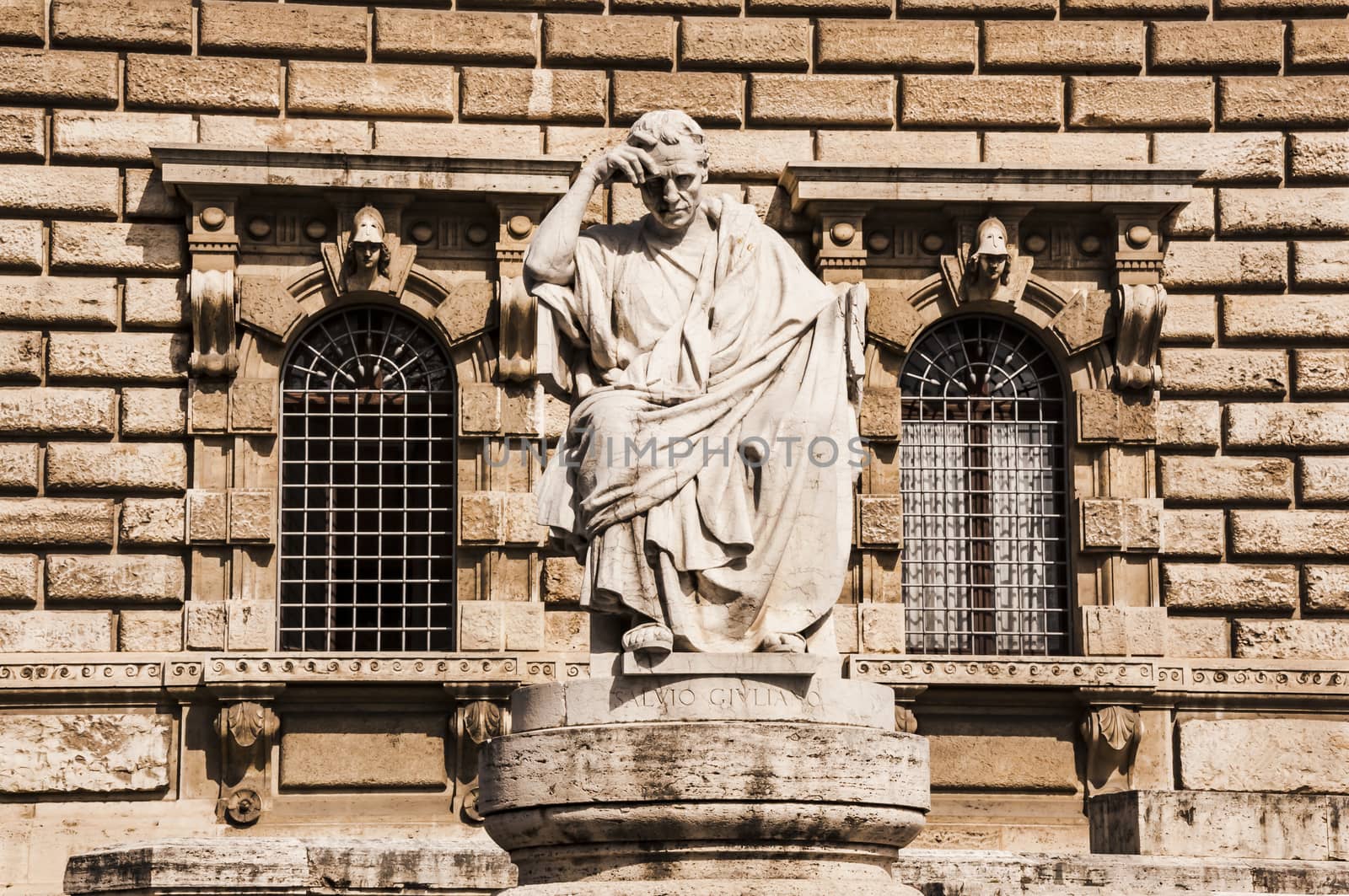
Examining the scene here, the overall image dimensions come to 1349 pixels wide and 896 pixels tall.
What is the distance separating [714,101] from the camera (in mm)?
18703

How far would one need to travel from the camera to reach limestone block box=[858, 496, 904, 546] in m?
18.3

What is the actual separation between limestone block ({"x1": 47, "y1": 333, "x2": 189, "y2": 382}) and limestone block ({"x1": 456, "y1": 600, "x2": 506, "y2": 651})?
8.48ft

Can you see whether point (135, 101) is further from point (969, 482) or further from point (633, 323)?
point (633, 323)

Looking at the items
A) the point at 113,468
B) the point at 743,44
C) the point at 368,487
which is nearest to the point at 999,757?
the point at 368,487

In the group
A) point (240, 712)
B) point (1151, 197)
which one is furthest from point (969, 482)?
point (240, 712)

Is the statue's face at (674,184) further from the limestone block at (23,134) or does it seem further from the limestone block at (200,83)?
the limestone block at (23,134)

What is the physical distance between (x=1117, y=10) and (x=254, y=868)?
9.95m

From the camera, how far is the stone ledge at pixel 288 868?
12156 millimetres

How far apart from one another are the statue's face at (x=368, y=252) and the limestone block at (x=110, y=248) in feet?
4.10

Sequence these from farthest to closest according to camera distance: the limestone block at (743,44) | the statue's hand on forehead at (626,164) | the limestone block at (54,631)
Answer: the limestone block at (743,44), the limestone block at (54,631), the statue's hand on forehead at (626,164)

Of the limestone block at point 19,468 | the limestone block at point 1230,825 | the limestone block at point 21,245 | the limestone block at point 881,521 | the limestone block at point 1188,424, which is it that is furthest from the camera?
the limestone block at point 1188,424

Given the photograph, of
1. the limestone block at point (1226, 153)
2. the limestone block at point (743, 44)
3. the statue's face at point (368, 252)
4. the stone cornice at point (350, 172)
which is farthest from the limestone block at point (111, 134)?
the limestone block at point (1226, 153)

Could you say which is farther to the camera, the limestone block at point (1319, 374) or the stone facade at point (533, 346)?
the limestone block at point (1319, 374)

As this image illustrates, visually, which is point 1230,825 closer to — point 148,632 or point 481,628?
point 481,628
